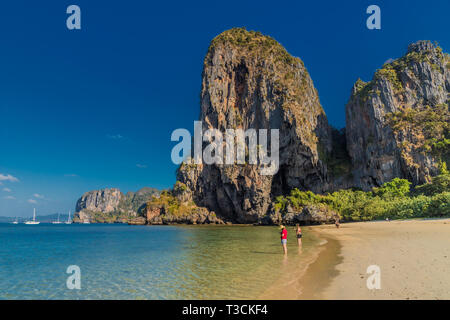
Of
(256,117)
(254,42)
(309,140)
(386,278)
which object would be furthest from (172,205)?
(386,278)

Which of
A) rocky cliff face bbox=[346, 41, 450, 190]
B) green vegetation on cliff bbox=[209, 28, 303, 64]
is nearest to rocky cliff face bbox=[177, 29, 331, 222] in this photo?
green vegetation on cliff bbox=[209, 28, 303, 64]

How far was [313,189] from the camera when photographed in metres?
80.7

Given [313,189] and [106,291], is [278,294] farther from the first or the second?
[313,189]

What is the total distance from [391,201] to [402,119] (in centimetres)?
2913

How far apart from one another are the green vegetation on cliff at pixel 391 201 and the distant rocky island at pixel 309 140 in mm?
262

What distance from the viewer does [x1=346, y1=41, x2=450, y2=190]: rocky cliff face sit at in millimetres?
65188

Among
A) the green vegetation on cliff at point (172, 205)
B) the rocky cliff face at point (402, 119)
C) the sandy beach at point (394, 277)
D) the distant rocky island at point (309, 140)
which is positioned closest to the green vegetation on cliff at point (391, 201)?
the distant rocky island at point (309, 140)

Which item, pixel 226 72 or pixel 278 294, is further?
pixel 226 72

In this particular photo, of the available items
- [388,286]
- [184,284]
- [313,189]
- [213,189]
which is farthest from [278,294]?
[213,189]

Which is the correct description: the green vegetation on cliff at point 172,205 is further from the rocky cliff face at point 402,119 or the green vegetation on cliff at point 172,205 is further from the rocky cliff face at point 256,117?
the rocky cliff face at point 402,119

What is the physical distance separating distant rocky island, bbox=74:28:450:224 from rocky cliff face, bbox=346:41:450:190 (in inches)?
9.8

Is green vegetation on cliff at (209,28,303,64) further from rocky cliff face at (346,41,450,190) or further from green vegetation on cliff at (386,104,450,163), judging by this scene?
green vegetation on cliff at (386,104,450,163)

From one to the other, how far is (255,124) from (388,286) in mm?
81306
